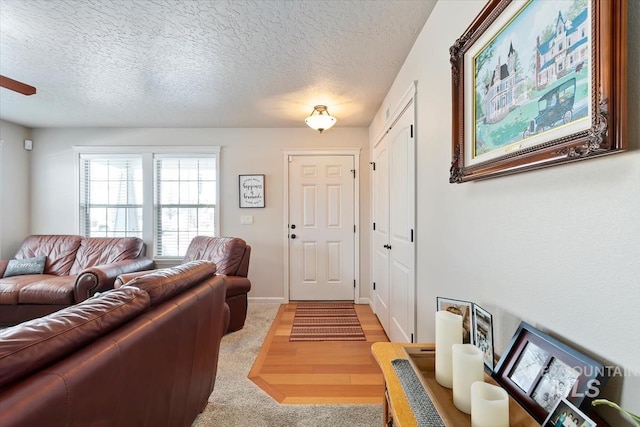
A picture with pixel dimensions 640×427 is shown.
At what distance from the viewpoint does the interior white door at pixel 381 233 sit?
9.25 ft

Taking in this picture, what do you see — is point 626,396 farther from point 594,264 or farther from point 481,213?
point 481,213

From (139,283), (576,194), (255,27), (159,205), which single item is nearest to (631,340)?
(576,194)

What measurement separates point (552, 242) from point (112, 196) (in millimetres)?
4757

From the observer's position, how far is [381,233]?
10.2ft

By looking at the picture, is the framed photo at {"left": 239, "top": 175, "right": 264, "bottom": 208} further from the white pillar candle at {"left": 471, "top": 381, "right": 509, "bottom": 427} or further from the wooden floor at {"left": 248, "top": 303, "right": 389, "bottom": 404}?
the white pillar candle at {"left": 471, "top": 381, "right": 509, "bottom": 427}

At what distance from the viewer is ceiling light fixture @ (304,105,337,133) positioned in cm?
294

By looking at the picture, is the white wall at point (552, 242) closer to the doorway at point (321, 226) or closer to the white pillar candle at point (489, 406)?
the white pillar candle at point (489, 406)

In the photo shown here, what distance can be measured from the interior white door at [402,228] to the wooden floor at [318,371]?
38 cm

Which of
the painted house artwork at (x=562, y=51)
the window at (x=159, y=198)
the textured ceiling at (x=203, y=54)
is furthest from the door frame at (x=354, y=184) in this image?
the painted house artwork at (x=562, y=51)

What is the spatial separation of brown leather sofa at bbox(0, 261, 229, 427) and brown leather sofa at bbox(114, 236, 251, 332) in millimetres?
1391

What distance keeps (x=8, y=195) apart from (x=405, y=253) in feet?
16.0

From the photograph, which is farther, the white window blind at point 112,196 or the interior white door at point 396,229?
the white window blind at point 112,196

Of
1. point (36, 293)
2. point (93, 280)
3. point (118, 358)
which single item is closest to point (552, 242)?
point (118, 358)

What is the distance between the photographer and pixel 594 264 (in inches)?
26.2
